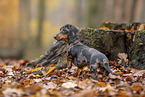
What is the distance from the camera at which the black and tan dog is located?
3.60 meters

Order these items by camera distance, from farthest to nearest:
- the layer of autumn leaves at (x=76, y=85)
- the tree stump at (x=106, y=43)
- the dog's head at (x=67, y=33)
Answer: the tree stump at (x=106, y=43)
the dog's head at (x=67, y=33)
the layer of autumn leaves at (x=76, y=85)

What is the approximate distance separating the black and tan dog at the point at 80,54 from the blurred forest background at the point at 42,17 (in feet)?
14.4

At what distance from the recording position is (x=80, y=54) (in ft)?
13.0

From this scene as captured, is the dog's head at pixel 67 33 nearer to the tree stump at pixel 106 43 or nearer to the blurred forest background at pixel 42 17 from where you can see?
the tree stump at pixel 106 43

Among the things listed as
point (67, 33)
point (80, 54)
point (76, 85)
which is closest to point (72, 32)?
point (67, 33)

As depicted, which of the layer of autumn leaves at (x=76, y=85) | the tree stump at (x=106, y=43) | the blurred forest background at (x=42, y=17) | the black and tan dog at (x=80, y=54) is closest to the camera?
the layer of autumn leaves at (x=76, y=85)

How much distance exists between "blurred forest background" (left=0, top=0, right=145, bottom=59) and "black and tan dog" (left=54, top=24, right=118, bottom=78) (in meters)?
4.40

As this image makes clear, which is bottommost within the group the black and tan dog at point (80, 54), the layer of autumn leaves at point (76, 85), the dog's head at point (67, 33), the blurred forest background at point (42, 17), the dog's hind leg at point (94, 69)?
the layer of autumn leaves at point (76, 85)

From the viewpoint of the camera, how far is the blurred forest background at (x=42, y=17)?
11.0 m

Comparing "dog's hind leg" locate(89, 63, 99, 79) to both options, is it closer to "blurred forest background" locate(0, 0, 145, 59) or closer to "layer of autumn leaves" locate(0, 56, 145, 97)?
"layer of autumn leaves" locate(0, 56, 145, 97)

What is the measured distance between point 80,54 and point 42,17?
50.7 feet

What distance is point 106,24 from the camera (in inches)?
252

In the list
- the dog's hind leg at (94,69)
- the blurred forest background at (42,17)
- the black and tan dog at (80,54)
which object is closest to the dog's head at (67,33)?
the black and tan dog at (80,54)

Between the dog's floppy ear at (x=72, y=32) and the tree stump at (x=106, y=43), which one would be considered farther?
the tree stump at (x=106, y=43)
